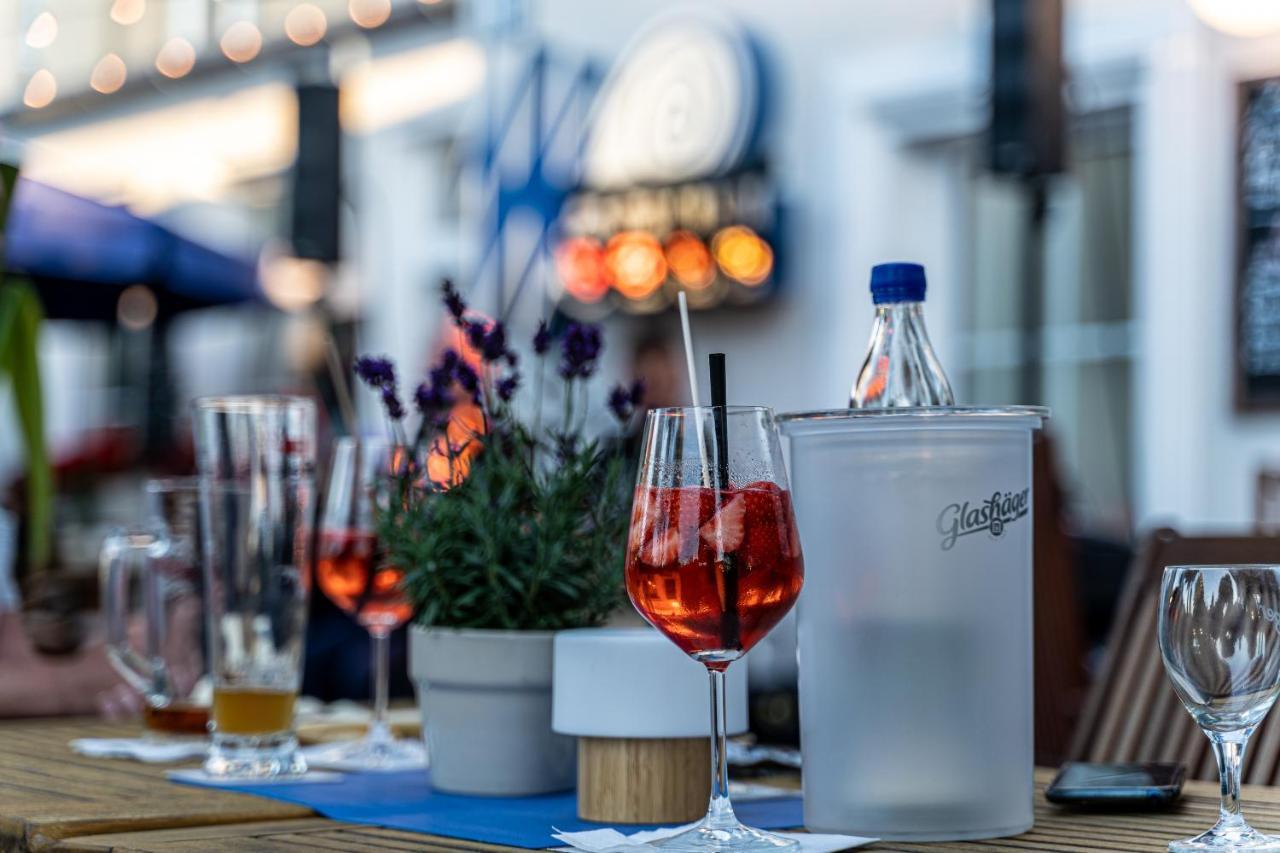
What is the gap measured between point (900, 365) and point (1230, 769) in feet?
1.20

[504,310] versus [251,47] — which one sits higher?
[251,47]

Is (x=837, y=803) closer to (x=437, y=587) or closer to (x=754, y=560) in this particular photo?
(x=754, y=560)

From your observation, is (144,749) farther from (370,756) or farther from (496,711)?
(496,711)

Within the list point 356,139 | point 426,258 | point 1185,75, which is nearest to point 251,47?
point 356,139

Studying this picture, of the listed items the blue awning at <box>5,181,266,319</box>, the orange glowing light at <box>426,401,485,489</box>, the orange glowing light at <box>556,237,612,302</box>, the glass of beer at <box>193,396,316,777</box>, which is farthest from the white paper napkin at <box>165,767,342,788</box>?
the orange glowing light at <box>556,237,612,302</box>

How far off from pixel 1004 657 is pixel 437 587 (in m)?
0.42

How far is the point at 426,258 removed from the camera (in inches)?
291

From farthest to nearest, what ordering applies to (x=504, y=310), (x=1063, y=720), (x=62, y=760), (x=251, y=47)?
1. (x=251, y=47)
2. (x=504, y=310)
3. (x=1063, y=720)
4. (x=62, y=760)

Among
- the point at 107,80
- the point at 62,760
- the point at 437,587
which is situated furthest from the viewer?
the point at 107,80

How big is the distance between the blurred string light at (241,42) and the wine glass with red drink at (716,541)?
26.6ft

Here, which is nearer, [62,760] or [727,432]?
[727,432]

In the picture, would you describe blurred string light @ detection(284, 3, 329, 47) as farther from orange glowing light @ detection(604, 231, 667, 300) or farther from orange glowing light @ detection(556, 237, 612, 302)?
orange glowing light @ detection(604, 231, 667, 300)

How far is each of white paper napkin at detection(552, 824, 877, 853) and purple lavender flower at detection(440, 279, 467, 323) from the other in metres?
0.42

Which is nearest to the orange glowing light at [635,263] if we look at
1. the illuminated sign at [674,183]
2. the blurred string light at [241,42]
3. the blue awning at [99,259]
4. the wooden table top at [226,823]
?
the illuminated sign at [674,183]
